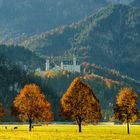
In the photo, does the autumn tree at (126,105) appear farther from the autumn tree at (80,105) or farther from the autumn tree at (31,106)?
the autumn tree at (31,106)

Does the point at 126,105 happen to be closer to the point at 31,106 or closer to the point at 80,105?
the point at 80,105

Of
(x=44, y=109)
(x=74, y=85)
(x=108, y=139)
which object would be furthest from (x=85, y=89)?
(x=108, y=139)

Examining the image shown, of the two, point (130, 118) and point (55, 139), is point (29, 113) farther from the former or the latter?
point (55, 139)

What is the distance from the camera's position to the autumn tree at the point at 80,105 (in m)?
154

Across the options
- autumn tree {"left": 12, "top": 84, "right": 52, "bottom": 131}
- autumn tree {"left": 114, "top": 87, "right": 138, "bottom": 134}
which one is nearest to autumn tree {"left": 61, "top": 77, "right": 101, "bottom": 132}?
autumn tree {"left": 114, "top": 87, "right": 138, "bottom": 134}

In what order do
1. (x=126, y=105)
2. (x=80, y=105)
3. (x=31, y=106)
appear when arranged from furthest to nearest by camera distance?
(x=31, y=106) → (x=80, y=105) → (x=126, y=105)

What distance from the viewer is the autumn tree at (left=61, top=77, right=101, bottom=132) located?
15388 cm

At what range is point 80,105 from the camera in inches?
6112

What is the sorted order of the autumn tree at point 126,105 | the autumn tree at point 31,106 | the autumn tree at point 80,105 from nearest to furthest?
the autumn tree at point 80,105, the autumn tree at point 126,105, the autumn tree at point 31,106

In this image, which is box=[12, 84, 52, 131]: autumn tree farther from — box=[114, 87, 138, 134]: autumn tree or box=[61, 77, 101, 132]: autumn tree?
box=[114, 87, 138, 134]: autumn tree

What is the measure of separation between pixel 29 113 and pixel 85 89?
87.7 feet

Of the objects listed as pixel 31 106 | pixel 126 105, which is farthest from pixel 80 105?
pixel 31 106

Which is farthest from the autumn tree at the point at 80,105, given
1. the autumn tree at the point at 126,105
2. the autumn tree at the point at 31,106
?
the autumn tree at the point at 31,106

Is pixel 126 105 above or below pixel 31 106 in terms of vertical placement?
below
